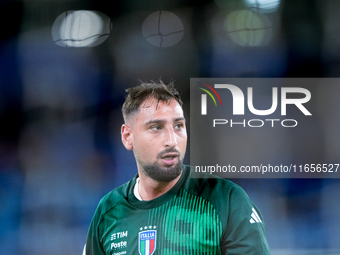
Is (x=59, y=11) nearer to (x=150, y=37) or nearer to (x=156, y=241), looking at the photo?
(x=150, y=37)

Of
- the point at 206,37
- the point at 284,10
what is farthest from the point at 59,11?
the point at 284,10

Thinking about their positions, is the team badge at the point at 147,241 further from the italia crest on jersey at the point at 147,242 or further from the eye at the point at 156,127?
the eye at the point at 156,127

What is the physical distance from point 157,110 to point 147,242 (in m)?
0.62

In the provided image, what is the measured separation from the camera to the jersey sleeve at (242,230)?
1.40 metres

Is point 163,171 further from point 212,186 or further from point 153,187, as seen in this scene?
Answer: point 212,186

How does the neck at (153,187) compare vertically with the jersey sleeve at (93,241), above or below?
above

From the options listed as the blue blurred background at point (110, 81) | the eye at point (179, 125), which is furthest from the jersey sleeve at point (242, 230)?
the eye at point (179, 125)

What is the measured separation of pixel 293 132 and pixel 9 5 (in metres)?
1.58

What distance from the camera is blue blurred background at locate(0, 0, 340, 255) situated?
162 centimetres

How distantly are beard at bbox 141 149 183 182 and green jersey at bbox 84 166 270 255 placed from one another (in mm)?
53

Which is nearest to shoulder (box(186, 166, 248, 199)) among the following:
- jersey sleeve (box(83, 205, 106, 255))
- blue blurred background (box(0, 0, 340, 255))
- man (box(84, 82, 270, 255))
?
man (box(84, 82, 270, 255))

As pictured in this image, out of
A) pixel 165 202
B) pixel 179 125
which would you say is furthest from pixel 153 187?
pixel 179 125

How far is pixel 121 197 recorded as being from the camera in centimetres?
168

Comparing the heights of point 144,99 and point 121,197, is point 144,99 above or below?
above
